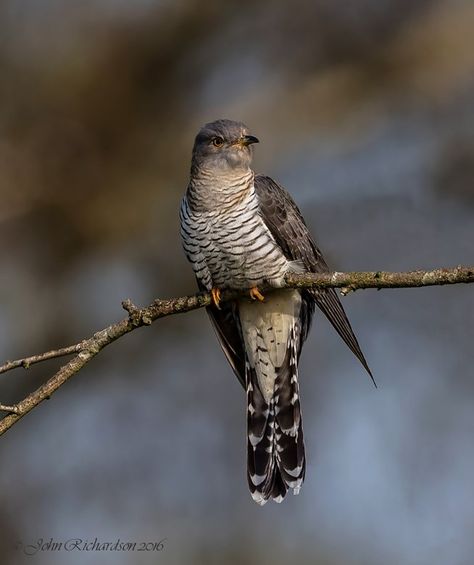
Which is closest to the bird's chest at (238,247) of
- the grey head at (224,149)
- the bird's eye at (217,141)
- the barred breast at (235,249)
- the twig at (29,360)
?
the barred breast at (235,249)

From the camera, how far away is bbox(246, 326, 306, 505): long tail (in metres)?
4.36

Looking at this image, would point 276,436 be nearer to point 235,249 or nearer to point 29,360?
point 235,249

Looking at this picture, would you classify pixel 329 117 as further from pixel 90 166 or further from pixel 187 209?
pixel 187 209

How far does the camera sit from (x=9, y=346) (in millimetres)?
6613

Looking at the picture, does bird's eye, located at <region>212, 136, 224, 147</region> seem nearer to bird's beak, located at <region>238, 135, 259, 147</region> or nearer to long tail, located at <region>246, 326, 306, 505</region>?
bird's beak, located at <region>238, 135, 259, 147</region>

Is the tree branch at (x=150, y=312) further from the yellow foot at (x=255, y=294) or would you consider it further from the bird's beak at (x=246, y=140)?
the bird's beak at (x=246, y=140)

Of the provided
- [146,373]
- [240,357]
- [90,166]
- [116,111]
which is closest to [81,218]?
A: [90,166]

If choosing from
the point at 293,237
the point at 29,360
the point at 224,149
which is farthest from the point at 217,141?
the point at 29,360

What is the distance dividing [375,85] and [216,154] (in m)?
2.62

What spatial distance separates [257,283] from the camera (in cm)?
407

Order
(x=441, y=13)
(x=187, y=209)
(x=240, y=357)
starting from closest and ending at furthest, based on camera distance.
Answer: (x=187, y=209) → (x=240, y=357) → (x=441, y=13)

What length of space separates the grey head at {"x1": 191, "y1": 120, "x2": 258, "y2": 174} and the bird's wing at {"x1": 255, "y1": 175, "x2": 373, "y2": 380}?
5.1 inches

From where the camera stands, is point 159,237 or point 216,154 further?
point 159,237

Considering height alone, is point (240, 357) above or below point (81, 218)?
below
